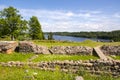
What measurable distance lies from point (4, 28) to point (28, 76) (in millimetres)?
52332

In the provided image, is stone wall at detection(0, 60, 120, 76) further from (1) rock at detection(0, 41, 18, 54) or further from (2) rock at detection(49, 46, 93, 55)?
(2) rock at detection(49, 46, 93, 55)

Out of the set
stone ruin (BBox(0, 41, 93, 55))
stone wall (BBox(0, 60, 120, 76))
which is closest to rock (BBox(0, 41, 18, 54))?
stone ruin (BBox(0, 41, 93, 55))

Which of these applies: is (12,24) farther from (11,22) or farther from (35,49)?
(35,49)

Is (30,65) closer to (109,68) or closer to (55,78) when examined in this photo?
(55,78)

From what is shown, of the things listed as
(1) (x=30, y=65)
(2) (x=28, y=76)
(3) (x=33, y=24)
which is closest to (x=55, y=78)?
(2) (x=28, y=76)

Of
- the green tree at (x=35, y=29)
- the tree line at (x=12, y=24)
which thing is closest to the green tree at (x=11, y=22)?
the tree line at (x=12, y=24)

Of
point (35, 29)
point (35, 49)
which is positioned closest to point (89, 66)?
point (35, 49)

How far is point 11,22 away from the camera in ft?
207

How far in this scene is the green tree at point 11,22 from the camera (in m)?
62.2

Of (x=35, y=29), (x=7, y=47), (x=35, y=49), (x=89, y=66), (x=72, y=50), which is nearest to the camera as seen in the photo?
(x=89, y=66)

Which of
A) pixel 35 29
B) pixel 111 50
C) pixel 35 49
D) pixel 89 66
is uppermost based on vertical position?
pixel 35 29

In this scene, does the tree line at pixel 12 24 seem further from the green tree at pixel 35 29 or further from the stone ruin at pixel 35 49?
the stone ruin at pixel 35 49

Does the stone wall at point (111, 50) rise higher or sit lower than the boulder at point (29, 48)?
lower

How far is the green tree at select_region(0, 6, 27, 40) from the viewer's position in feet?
204
